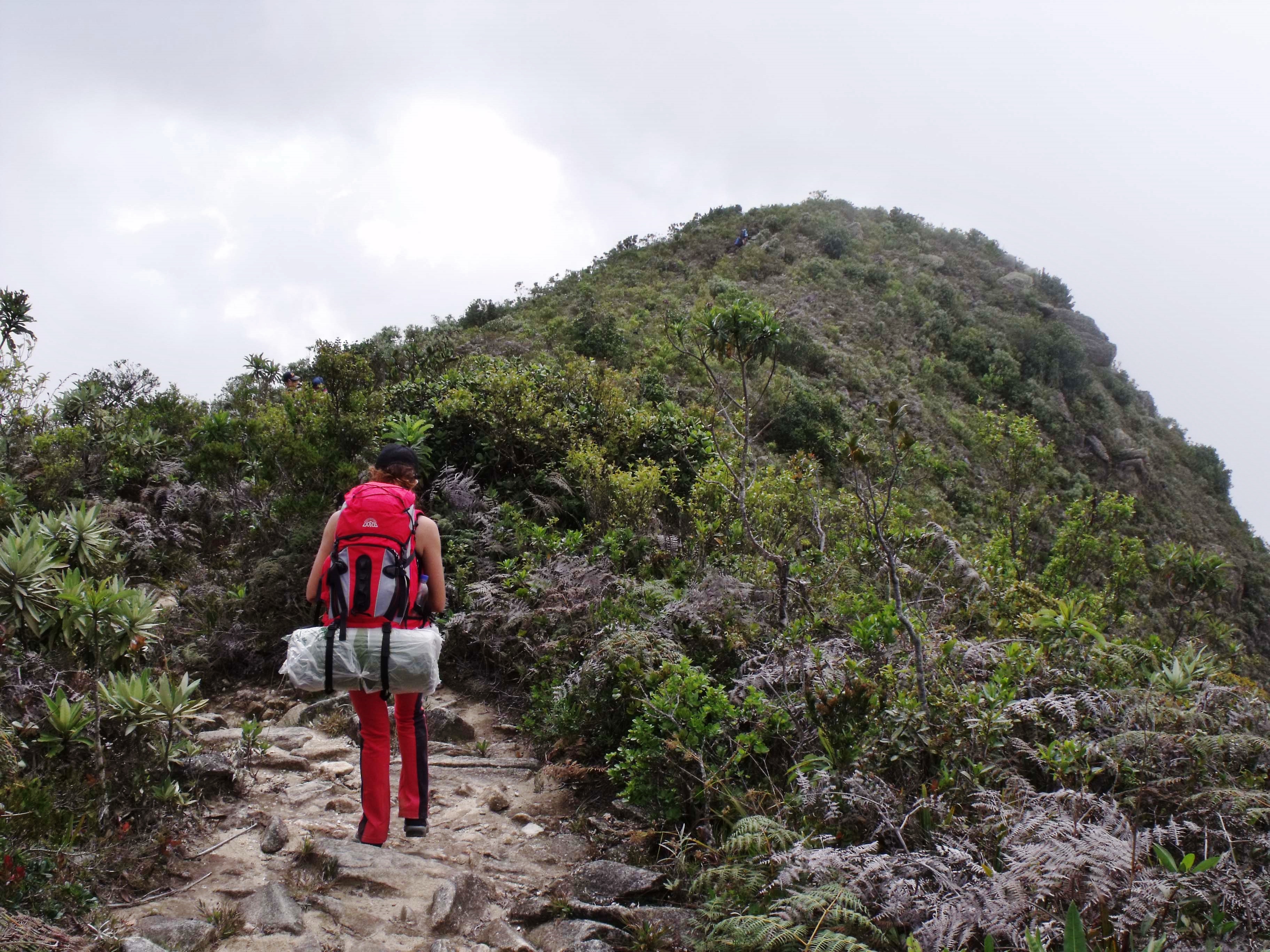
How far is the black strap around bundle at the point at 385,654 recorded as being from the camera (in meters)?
3.49

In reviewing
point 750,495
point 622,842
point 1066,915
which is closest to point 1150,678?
point 1066,915

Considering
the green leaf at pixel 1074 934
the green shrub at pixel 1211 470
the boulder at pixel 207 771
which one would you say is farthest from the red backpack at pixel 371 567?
the green shrub at pixel 1211 470

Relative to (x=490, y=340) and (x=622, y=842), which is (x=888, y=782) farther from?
(x=490, y=340)

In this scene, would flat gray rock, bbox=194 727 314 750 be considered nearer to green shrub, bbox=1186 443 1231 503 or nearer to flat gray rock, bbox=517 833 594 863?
flat gray rock, bbox=517 833 594 863

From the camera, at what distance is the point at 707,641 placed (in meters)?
5.21

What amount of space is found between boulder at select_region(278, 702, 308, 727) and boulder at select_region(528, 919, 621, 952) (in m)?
3.05

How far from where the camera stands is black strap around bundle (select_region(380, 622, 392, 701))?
A: 3.49 metres

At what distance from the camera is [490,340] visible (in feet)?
57.1

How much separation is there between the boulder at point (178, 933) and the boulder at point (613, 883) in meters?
1.48

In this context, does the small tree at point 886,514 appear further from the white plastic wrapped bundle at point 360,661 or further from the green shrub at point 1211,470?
the green shrub at point 1211,470

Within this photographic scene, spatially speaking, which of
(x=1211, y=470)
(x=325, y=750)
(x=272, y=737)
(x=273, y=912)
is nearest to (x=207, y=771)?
(x=325, y=750)

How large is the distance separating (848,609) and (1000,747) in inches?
57.2

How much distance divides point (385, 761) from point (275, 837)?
0.66 meters

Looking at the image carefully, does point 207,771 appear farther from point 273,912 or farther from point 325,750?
point 273,912
